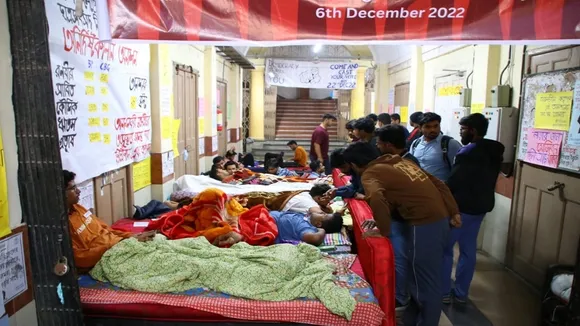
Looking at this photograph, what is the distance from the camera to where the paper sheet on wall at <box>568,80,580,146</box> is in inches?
132

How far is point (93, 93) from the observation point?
353cm

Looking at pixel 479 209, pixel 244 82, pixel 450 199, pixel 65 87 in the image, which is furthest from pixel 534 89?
pixel 244 82

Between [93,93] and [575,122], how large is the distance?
4.06 metres

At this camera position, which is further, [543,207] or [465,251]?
[543,207]

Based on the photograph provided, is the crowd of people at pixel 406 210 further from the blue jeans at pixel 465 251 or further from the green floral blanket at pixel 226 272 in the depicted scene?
the green floral blanket at pixel 226 272

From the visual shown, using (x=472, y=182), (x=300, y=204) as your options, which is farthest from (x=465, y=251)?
(x=300, y=204)

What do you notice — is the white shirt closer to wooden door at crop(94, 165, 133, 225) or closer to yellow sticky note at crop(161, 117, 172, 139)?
wooden door at crop(94, 165, 133, 225)

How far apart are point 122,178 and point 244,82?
8571mm

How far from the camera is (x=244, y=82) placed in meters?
12.4

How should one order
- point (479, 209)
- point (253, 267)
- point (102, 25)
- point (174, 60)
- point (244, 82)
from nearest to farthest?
point (102, 25) < point (253, 267) < point (479, 209) < point (174, 60) < point (244, 82)

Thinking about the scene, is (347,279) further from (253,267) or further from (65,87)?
(65,87)

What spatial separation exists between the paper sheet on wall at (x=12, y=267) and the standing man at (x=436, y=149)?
3370 millimetres

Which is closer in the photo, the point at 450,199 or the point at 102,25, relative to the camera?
the point at 102,25

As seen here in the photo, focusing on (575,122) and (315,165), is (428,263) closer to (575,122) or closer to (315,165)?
(575,122)
